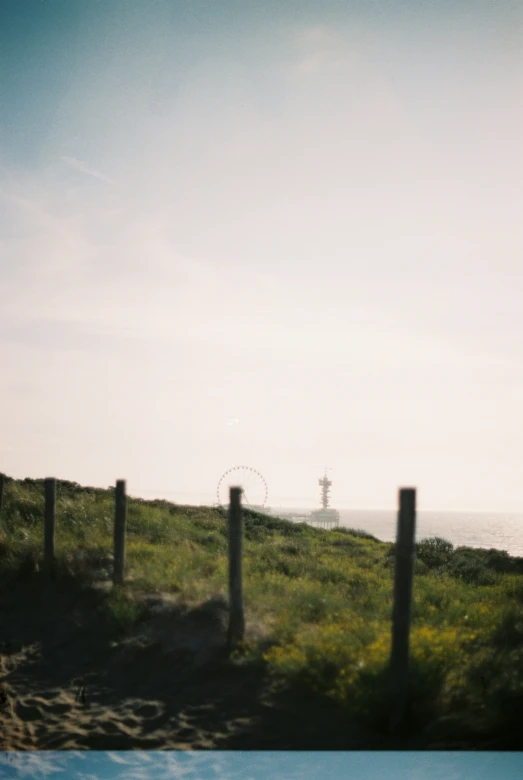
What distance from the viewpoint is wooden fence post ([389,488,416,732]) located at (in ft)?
21.8

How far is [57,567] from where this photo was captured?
40.7ft

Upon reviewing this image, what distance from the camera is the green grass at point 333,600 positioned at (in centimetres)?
679

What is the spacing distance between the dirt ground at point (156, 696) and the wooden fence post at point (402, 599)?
48 centimetres

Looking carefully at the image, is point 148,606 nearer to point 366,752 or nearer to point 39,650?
point 39,650

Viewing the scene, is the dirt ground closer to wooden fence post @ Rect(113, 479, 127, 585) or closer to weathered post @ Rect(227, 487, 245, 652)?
weathered post @ Rect(227, 487, 245, 652)

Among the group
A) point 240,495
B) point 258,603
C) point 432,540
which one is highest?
point 240,495

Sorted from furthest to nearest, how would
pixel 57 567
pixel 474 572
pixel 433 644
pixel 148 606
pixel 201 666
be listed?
1. pixel 474 572
2. pixel 57 567
3. pixel 148 606
4. pixel 201 666
5. pixel 433 644

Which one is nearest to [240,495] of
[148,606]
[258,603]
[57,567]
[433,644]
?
[258,603]

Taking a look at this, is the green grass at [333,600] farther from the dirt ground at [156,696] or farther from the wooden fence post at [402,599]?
the dirt ground at [156,696]

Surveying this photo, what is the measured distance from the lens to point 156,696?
7.87 m

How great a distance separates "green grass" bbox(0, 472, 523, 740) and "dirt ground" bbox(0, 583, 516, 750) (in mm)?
298

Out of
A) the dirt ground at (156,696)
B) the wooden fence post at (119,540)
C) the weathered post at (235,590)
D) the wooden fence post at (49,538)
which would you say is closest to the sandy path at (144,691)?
the dirt ground at (156,696)

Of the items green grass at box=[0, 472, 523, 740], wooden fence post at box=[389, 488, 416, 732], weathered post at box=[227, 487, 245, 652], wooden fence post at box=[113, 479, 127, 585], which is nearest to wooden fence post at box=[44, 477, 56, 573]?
green grass at box=[0, 472, 523, 740]

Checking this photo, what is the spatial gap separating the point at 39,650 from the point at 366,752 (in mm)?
5476
